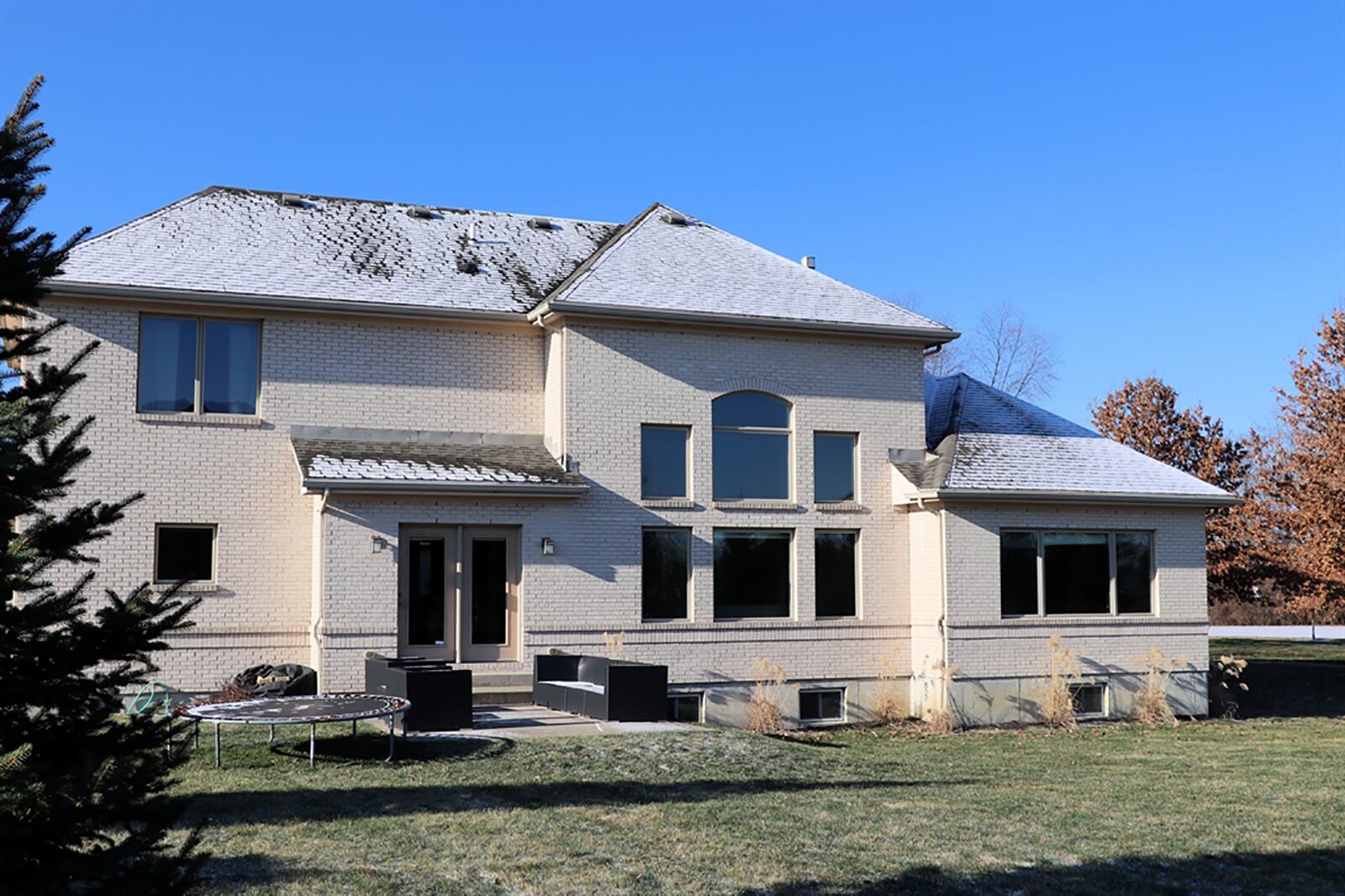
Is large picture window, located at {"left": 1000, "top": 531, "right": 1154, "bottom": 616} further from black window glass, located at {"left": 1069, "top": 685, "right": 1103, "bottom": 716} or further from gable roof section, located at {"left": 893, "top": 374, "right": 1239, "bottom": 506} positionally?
black window glass, located at {"left": 1069, "top": 685, "right": 1103, "bottom": 716}

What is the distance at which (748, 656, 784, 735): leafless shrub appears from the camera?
19.2m

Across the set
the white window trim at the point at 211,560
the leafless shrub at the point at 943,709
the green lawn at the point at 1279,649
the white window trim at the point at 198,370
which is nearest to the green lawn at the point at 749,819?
the leafless shrub at the point at 943,709

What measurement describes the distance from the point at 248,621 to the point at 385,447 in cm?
314

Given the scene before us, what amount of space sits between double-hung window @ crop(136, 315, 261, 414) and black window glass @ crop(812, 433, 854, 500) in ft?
28.6

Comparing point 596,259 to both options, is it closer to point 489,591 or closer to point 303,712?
point 489,591

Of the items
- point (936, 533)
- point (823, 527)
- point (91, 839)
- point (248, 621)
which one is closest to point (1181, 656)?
point (936, 533)

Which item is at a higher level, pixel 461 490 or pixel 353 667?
pixel 461 490

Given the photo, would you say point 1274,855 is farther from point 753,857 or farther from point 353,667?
point 353,667

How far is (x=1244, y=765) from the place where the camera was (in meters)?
15.6

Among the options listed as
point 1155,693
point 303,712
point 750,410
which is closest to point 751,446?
point 750,410

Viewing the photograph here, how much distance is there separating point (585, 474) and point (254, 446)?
481cm

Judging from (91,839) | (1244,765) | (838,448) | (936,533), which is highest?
(838,448)

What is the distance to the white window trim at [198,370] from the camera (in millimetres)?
18328

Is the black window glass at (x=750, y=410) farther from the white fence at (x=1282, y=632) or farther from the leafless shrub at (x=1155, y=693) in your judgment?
the white fence at (x=1282, y=632)
